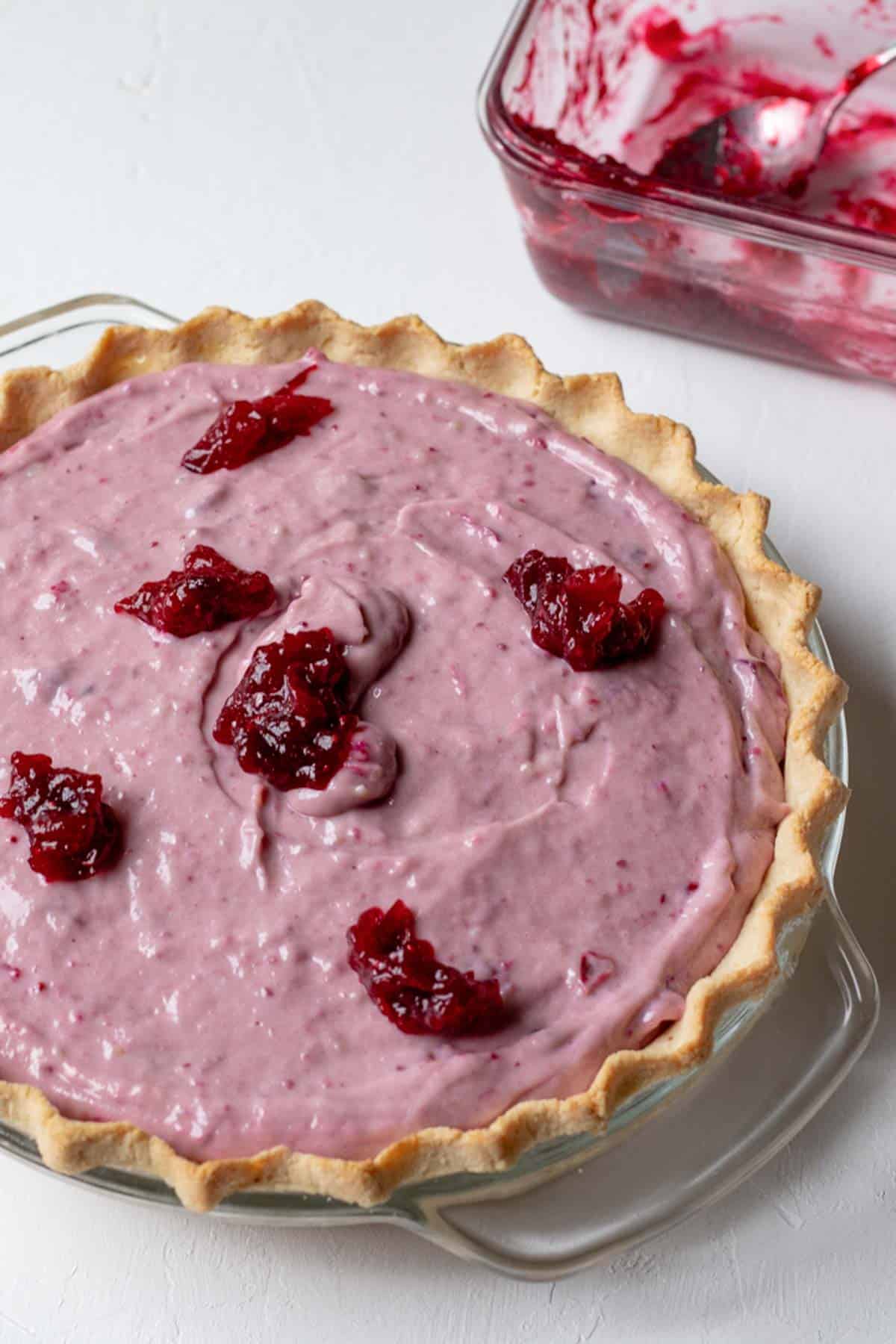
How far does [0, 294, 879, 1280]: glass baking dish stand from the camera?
8.27 feet

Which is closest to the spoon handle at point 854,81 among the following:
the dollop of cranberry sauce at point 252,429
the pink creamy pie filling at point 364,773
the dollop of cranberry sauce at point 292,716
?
the pink creamy pie filling at point 364,773

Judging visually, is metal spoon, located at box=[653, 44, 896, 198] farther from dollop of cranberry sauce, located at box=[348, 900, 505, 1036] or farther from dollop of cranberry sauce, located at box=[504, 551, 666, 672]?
dollop of cranberry sauce, located at box=[348, 900, 505, 1036]

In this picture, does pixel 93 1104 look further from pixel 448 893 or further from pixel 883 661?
pixel 883 661

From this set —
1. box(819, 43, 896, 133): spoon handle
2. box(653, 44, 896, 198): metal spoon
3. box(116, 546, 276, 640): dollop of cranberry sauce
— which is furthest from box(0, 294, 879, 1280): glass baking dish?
box(819, 43, 896, 133): spoon handle

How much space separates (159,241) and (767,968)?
2.64m

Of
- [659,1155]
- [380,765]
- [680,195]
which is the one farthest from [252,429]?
[659,1155]

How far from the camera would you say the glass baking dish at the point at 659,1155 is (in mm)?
2521

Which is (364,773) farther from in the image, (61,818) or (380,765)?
(61,818)

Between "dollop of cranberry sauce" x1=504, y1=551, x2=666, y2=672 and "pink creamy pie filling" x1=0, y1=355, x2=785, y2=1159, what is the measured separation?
0.10 ft

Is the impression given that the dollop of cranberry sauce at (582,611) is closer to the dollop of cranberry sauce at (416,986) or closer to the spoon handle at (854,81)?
the dollop of cranberry sauce at (416,986)

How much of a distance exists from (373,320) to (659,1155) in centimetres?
229

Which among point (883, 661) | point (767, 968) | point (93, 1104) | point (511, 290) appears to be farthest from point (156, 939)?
point (511, 290)

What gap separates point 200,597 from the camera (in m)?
2.90

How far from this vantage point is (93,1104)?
99.1 inches
